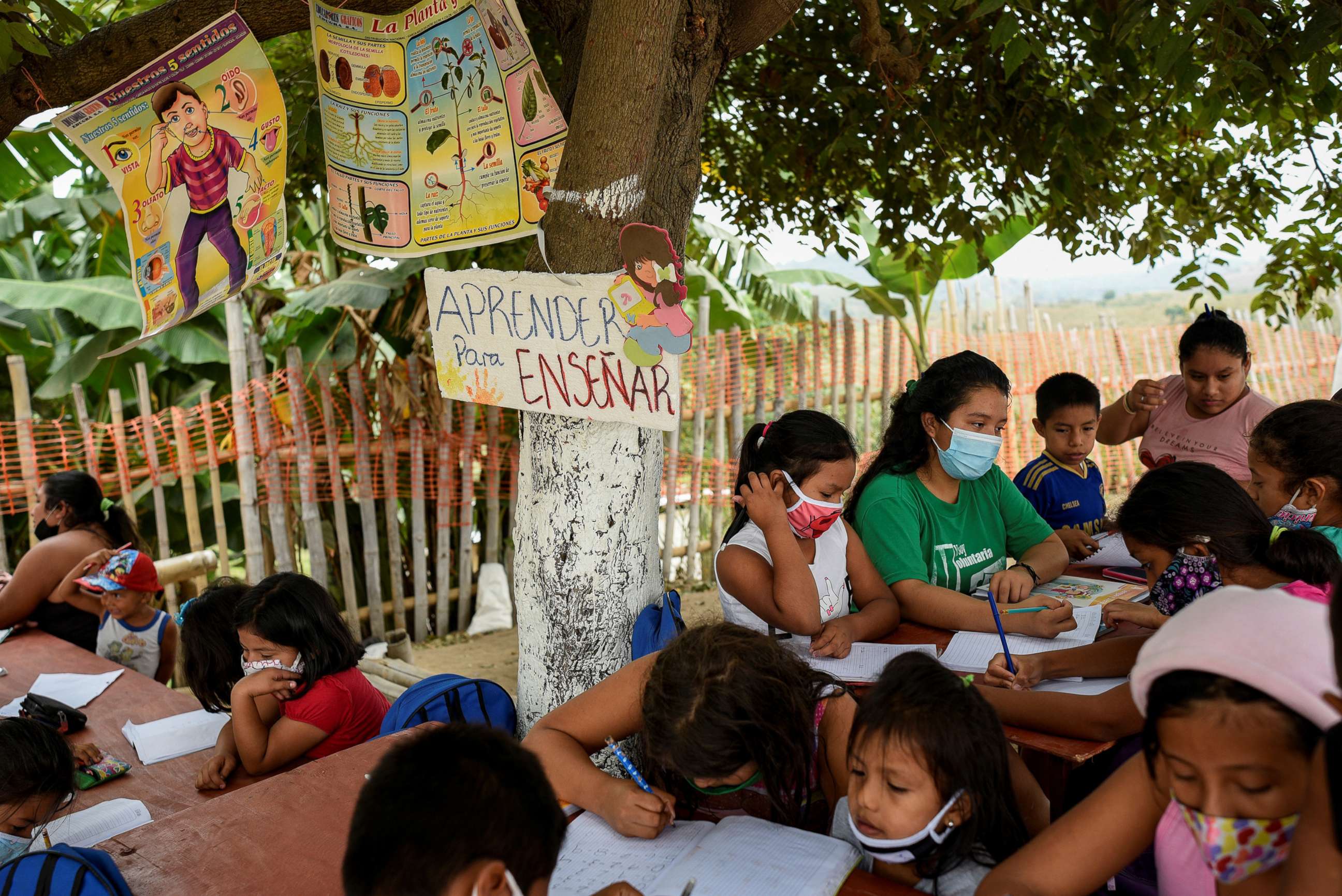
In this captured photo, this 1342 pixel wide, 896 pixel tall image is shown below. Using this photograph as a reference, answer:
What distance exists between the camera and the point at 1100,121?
341 cm

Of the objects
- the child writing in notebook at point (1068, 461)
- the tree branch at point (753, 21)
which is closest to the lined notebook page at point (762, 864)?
the tree branch at point (753, 21)

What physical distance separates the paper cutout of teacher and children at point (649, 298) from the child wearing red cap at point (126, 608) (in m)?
2.44

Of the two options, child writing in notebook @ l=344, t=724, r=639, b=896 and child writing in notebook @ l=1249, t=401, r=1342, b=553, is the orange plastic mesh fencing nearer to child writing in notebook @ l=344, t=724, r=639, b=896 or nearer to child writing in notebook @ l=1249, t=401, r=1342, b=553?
child writing in notebook @ l=1249, t=401, r=1342, b=553

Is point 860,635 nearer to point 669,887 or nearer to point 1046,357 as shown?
point 669,887

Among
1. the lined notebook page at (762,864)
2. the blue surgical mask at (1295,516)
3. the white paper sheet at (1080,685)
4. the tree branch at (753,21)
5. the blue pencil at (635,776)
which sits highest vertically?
the tree branch at (753,21)

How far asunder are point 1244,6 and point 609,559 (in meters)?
2.33

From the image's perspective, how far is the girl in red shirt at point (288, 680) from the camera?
254cm

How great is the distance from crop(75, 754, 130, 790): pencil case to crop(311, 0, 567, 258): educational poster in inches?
61.1

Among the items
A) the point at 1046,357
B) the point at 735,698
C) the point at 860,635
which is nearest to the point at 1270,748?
the point at 735,698

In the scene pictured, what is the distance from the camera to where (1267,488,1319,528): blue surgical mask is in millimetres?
2627

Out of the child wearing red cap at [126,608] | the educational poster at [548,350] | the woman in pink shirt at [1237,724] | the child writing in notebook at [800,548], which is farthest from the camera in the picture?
the child wearing red cap at [126,608]

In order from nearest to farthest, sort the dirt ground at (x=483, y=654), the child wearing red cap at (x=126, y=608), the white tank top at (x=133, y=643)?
the child wearing red cap at (x=126, y=608) → the white tank top at (x=133, y=643) → the dirt ground at (x=483, y=654)

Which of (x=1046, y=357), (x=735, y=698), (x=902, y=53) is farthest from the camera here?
(x=1046, y=357)

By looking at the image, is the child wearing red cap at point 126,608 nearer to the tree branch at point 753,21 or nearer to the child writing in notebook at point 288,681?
the child writing in notebook at point 288,681
